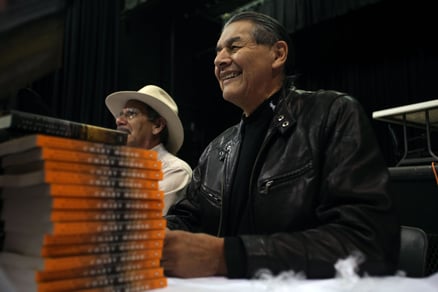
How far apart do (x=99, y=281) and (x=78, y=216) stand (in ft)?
0.33

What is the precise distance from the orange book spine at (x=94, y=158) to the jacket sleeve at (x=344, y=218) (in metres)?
0.30

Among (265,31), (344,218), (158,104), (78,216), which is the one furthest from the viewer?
(158,104)

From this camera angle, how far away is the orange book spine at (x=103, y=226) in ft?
1.67

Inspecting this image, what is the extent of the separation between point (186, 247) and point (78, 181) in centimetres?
30

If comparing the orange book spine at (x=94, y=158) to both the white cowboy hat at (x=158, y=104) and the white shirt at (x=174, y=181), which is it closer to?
the white shirt at (x=174, y=181)

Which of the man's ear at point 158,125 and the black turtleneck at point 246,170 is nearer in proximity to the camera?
the black turtleneck at point 246,170

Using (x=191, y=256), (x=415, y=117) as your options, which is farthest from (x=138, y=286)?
(x=415, y=117)

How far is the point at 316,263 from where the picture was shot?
2.56 ft

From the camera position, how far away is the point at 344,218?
33.8 inches

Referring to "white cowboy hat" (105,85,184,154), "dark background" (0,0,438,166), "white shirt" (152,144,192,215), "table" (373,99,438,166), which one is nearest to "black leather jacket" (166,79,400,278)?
"white shirt" (152,144,192,215)

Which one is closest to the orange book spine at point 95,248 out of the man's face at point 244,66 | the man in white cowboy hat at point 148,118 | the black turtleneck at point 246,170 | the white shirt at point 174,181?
the black turtleneck at point 246,170

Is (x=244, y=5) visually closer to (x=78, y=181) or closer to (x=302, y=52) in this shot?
(x=302, y=52)

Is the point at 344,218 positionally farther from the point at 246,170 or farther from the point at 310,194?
the point at 246,170

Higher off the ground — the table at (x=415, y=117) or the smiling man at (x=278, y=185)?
the table at (x=415, y=117)
